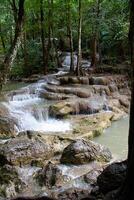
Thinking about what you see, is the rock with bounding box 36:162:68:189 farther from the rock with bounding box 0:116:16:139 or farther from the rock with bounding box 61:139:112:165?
the rock with bounding box 0:116:16:139

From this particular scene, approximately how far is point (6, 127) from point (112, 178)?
7.20 meters

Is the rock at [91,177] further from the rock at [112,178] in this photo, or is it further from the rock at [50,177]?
the rock at [112,178]

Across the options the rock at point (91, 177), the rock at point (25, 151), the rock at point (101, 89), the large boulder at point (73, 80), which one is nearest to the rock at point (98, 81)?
the large boulder at point (73, 80)

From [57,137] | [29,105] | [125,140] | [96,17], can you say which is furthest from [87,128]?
[96,17]

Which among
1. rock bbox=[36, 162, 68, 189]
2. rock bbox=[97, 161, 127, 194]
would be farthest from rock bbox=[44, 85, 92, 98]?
rock bbox=[97, 161, 127, 194]

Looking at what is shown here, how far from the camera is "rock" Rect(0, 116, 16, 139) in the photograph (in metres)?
12.4

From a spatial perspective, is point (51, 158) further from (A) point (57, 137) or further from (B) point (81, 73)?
(B) point (81, 73)

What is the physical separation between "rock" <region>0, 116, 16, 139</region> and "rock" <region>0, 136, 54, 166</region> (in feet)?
6.75

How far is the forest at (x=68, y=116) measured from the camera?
6.45 meters

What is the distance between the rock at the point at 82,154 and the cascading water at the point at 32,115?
3.39 metres

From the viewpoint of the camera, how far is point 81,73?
19.6 metres

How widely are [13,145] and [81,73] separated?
10199 millimetres

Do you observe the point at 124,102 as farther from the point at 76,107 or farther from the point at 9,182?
the point at 9,182

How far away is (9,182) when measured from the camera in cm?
857
